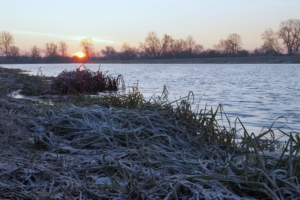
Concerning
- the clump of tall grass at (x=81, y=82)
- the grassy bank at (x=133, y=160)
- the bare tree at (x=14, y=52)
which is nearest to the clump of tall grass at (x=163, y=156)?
the grassy bank at (x=133, y=160)

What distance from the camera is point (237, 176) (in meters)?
2.73

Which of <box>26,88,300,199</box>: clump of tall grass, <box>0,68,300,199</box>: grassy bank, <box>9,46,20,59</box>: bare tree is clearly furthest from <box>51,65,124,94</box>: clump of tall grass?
<box>9,46,20,59</box>: bare tree

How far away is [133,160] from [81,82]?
380 inches

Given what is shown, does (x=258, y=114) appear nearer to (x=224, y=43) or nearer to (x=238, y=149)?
(x=238, y=149)

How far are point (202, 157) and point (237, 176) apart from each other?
2.83ft

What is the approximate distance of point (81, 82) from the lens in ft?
41.1

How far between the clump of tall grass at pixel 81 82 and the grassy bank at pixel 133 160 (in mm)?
7108

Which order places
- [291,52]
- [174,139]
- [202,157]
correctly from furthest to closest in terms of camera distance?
[291,52] → [174,139] → [202,157]

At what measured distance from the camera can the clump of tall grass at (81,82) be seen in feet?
40.0

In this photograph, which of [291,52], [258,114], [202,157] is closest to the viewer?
[202,157]

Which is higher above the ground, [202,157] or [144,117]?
[144,117]

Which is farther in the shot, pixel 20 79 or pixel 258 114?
pixel 20 79

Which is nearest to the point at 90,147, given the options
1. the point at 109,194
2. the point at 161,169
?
the point at 161,169

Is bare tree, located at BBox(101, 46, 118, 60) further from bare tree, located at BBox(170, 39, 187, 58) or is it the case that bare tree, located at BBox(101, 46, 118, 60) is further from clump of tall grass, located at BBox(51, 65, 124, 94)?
clump of tall grass, located at BBox(51, 65, 124, 94)
